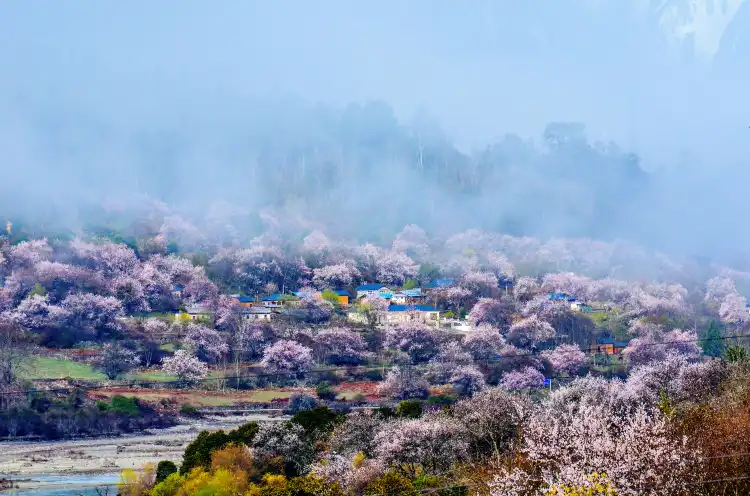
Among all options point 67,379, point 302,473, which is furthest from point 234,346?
point 302,473

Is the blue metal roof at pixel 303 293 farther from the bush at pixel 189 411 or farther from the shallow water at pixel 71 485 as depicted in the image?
the shallow water at pixel 71 485

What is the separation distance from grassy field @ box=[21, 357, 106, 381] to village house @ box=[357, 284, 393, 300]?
114 ft

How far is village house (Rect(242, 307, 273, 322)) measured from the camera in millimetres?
92000

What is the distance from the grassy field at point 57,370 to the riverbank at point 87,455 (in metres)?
12.6

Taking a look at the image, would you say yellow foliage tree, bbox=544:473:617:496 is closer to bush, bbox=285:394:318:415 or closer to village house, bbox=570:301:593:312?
bush, bbox=285:394:318:415

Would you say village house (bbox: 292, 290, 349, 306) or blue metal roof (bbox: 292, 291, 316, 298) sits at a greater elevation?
blue metal roof (bbox: 292, 291, 316, 298)

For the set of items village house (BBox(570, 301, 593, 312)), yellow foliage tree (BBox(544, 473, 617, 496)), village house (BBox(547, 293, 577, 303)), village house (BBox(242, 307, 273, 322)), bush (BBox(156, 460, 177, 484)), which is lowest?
village house (BBox(570, 301, 593, 312))

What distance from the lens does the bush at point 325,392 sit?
241ft

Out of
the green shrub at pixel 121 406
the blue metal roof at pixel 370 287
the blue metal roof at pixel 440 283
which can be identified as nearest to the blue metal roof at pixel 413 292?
the blue metal roof at pixel 440 283

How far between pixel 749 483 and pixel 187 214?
10309cm

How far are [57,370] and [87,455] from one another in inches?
870

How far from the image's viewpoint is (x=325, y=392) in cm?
7400

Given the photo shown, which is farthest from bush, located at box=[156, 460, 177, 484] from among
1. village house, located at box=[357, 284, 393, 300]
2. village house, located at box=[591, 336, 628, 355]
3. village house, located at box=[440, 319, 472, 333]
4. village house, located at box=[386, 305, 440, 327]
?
village house, located at box=[357, 284, 393, 300]

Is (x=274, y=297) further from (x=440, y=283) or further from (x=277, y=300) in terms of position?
(x=440, y=283)
